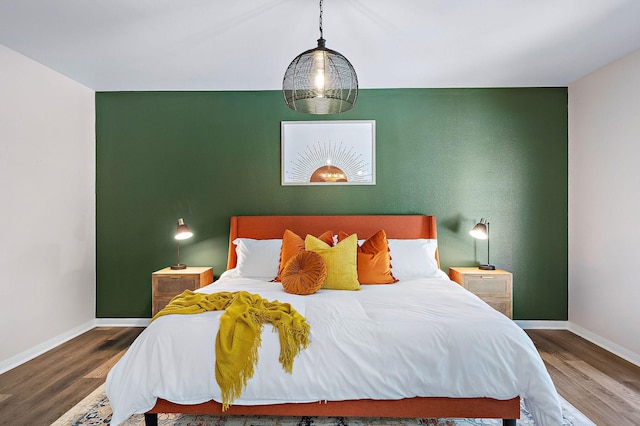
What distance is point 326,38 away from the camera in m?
3.12

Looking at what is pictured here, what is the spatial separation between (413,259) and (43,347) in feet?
12.1

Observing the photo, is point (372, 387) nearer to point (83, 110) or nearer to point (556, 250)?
point (556, 250)

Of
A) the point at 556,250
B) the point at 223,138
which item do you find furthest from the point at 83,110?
the point at 556,250

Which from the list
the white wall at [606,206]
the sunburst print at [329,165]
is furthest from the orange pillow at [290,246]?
the white wall at [606,206]

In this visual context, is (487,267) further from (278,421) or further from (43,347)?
(43,347)

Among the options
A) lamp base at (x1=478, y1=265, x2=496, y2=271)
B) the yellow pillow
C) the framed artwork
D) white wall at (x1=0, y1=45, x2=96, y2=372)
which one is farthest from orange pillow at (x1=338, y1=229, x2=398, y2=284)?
white wall at (x1=0, y1=45, x2=96, y2=372)

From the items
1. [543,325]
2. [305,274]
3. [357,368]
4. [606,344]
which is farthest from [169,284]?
[606,344]

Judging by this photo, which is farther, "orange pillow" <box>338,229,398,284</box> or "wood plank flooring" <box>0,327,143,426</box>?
"orange pillow" <box>338,229,398,284</box>

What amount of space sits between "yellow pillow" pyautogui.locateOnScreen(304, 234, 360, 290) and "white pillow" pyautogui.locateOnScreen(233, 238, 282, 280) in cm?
53

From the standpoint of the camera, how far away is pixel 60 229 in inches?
151

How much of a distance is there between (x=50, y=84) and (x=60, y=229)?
1460mm

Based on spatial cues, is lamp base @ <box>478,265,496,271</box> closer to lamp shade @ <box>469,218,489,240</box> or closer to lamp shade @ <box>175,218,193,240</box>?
lamp shade @ <box>469,218,489,240</box>

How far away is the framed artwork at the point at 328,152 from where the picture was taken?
4305 millimetres

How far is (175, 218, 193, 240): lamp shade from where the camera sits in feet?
13.1
